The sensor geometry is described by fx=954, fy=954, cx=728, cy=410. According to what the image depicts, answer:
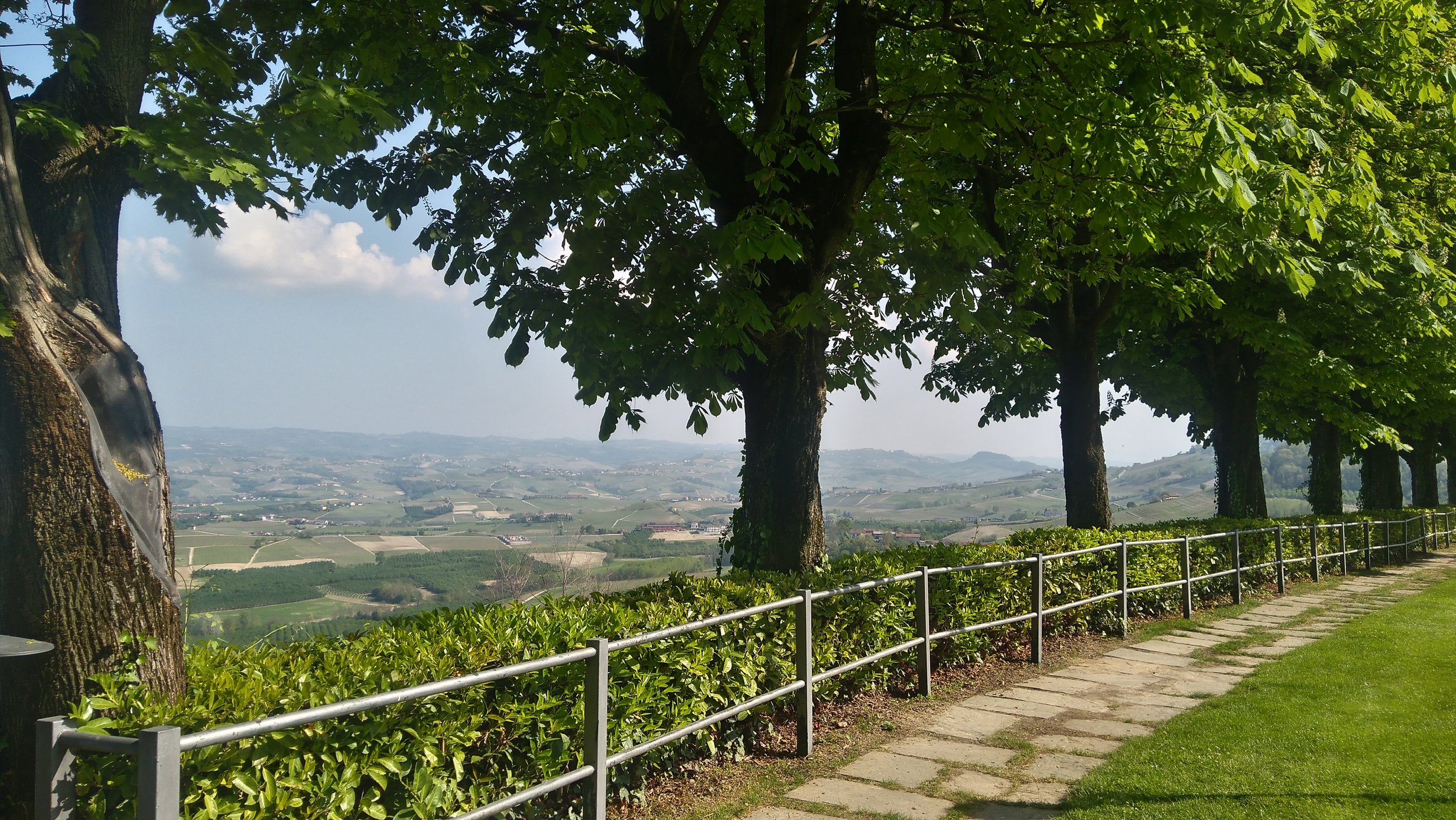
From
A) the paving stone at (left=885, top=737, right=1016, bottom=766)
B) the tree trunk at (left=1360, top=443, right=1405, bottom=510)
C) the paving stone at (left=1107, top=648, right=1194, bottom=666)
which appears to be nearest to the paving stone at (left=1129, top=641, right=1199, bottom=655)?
the paving stone at (left=1107, top=648, right=1194, bottom=666)

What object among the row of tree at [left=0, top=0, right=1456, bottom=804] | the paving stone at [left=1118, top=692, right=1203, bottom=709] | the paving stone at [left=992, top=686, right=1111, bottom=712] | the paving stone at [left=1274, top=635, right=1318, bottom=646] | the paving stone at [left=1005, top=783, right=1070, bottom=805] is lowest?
the paving stone at [left=1274, top=635, right=1318, bottom=646]

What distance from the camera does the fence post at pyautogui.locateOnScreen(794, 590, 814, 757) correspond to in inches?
263

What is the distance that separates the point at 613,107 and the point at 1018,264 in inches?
301

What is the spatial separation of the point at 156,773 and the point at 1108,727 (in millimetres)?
6694

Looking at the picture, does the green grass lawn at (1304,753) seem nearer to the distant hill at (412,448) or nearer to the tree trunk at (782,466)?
the tree trunk at (782,466)

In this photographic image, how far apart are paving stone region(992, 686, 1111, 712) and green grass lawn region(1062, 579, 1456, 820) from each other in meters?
0.75

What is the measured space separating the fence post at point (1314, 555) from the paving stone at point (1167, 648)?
9.13m

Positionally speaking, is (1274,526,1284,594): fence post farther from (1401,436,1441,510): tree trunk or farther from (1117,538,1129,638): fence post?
(1401,436,1441,510): tree trunk

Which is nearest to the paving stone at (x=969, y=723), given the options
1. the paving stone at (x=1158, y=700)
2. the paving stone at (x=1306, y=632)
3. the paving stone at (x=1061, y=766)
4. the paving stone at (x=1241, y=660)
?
the paving stone at (x=1061, y=766)

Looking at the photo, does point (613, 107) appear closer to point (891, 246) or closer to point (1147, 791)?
point (891, 246)

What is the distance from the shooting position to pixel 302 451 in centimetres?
6575

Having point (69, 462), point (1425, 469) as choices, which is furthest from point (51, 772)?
point (1425, 469)

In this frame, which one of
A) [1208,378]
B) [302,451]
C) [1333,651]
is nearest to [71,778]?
[1333,651]

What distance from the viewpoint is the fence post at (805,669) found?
668 cm
